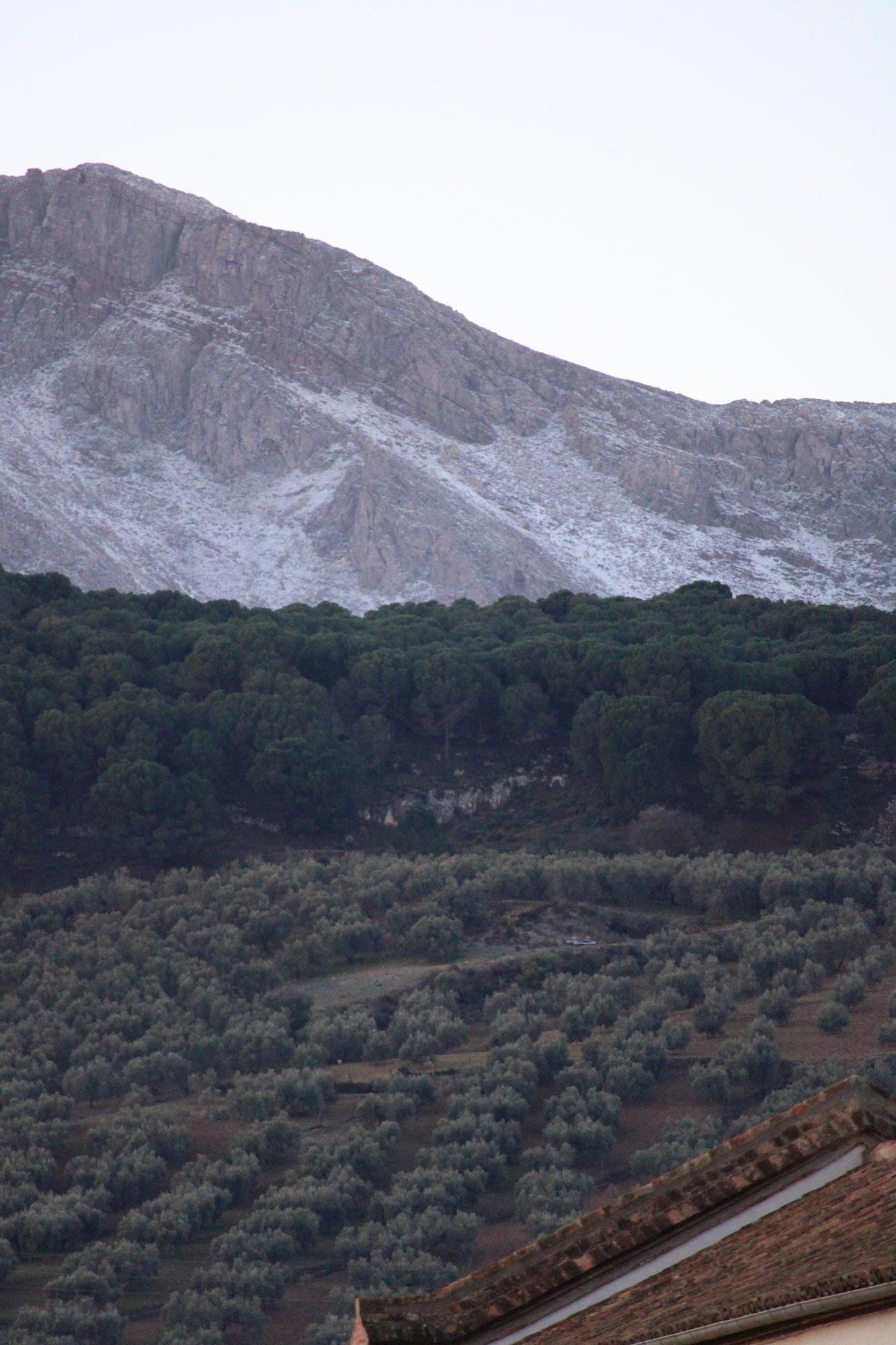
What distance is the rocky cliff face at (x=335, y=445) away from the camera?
94.1 meters

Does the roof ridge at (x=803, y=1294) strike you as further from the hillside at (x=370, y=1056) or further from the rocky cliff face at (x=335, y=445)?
the rocky cliff face at (x=335, y=445)

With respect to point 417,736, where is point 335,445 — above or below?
above

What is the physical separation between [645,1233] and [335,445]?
103 meters

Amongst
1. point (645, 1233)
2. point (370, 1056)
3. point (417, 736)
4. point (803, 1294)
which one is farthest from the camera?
point (417, 736)

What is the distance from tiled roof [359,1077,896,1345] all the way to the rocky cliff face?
3195 inches

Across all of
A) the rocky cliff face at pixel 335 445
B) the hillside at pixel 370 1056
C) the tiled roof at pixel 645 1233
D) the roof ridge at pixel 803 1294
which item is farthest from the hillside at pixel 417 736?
the rocky cliff face at pixel 335 445

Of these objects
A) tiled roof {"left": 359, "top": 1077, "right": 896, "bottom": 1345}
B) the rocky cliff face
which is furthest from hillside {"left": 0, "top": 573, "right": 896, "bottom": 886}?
the rocky cliff face

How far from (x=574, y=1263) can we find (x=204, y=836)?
99.2 feet

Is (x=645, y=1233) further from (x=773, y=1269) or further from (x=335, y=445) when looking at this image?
(x=335, y=445)

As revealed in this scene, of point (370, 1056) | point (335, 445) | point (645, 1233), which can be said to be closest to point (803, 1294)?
point (645, 1233)

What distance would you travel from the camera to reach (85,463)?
335 ft

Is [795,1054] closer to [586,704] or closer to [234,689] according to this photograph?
[586,704]

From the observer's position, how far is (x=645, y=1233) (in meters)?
4.55

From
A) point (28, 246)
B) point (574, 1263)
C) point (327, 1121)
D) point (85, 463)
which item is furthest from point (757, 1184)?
point (28, 246)
